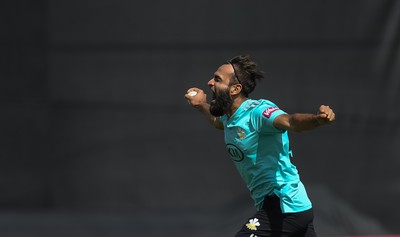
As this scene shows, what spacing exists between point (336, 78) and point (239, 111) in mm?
3319

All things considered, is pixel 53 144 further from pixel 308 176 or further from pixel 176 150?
pixel 308 176

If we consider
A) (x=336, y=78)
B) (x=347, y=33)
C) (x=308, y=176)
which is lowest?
(x=308, y=176)

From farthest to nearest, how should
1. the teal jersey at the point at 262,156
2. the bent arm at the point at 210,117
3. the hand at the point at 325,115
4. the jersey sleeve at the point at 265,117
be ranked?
the bent arm at the point at 210,117 < the teal jersey at the point at 262,156 < the jersey sleeve at the point at 265,117 < the hand at the point at 325,115

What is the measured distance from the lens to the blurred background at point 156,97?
20.2ft

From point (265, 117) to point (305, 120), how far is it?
0.83 feet

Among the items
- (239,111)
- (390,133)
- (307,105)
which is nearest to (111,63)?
(307,105)

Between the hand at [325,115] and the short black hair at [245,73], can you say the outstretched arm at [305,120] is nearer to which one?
the hand at [325,115]

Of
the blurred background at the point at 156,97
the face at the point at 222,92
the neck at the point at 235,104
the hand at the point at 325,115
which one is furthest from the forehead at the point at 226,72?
the blurred background at the point at 156,97

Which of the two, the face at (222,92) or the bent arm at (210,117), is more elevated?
the face at (222,92)

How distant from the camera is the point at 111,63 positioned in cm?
625

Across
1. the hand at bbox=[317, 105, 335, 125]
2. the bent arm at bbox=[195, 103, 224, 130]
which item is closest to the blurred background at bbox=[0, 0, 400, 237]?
the bent arm at bbox=[195, 103, 224, 130]

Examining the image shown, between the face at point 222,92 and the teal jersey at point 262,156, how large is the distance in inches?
3.2

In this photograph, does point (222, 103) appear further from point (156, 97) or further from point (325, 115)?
point (156, 97)

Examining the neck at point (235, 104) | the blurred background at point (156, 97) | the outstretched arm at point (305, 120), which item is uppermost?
the outstretched arm at point (305, 120)
